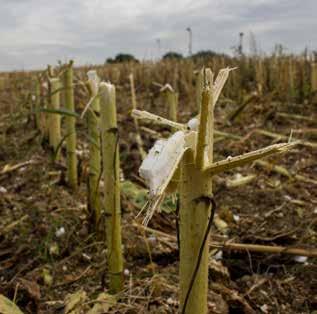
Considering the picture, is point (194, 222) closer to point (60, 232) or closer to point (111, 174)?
point (111, 174)

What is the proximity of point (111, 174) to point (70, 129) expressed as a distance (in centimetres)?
109

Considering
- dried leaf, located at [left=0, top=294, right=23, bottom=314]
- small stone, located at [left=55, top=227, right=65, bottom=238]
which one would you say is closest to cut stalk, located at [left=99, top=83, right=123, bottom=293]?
dried leaf, located at [left=0, top=294, right=23, bottom=314]

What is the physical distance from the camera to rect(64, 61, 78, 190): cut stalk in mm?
2506

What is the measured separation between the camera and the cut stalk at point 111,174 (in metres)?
1.55

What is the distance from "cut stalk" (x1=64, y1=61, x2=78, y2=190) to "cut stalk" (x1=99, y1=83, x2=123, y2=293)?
2.68ft

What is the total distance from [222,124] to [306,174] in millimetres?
1543

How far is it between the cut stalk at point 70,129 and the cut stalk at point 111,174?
82 cm

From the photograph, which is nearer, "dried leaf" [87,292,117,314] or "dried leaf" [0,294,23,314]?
"dried leaf" [0,294,23,314]

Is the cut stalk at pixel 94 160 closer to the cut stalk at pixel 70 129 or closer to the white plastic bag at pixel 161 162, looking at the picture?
the cut stalk at pixel 70 129

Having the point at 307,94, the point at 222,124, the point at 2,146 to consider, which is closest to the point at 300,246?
the point at 2,146

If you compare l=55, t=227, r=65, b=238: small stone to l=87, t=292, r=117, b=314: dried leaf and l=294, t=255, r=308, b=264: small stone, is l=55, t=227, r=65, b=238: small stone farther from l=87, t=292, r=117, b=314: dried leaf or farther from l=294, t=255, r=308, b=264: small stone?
l=294, t=255, r=308, b=264: small stone

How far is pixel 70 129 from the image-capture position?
8.51 ft

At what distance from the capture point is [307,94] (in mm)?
5539

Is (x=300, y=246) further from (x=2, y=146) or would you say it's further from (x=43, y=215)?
(x=2, y=146)
